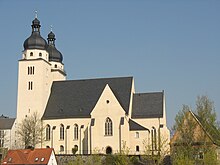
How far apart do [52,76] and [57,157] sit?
20.2 meters

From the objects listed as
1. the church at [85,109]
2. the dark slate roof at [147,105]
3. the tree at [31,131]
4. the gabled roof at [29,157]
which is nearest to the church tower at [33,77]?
the church at [85,109]

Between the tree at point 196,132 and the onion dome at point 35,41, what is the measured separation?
109 ft

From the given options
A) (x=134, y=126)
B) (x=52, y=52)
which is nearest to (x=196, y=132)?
(x=134, y=126)

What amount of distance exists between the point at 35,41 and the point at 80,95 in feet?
38.1

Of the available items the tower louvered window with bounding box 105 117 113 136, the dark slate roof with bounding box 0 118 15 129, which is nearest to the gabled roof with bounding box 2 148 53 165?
the tower louvered window with bounding box 105 117 113 136

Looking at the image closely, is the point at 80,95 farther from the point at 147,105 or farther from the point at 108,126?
the point at 147,105

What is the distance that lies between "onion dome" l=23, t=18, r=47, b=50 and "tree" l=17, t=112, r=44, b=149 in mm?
11127

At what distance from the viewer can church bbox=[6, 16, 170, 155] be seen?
66000mm

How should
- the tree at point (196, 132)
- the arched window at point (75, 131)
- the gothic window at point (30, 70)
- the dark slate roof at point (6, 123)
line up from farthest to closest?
the dark slate roof at point (6, 123)
the gothic window at point (30, 70)
the arched window at point (75, 131)
the tree at point (196, 132)

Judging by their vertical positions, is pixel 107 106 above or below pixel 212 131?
above

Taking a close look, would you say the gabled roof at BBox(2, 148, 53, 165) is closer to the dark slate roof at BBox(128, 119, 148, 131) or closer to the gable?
the gable

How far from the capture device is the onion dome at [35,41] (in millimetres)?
73125

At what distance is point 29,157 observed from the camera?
56062 mm

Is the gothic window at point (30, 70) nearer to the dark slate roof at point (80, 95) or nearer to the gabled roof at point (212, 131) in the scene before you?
the dark slate roof at point (80, 95)
